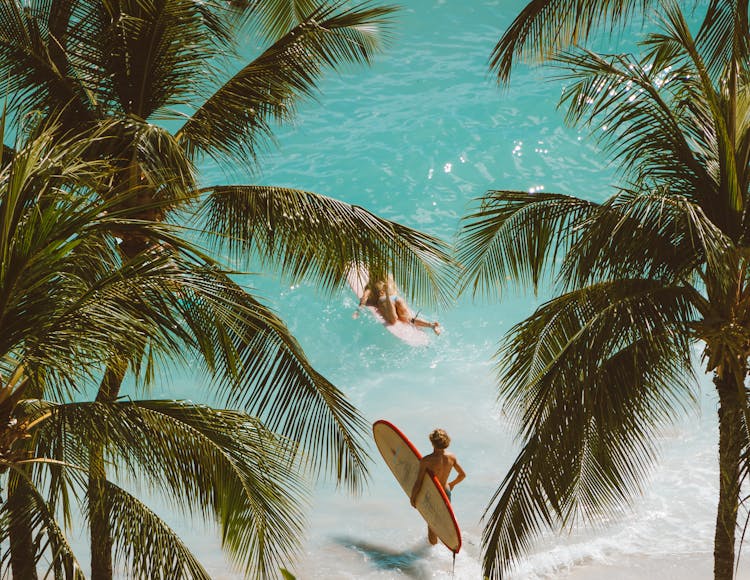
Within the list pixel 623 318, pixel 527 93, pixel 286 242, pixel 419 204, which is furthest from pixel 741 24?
pixel 527 93

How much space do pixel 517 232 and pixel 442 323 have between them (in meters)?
10.2

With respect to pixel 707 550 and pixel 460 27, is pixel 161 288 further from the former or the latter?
pixel 460 27

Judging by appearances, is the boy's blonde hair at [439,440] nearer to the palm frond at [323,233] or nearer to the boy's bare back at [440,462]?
the boy's bare back at [440,462]

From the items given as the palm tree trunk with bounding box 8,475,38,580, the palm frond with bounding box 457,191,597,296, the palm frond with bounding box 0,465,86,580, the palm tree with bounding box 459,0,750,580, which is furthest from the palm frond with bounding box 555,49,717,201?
the palm tree trunk with bounding box 8,475,38,580

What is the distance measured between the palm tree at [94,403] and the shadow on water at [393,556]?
372 centimetres

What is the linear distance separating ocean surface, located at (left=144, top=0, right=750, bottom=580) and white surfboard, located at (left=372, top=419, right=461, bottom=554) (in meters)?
1.19

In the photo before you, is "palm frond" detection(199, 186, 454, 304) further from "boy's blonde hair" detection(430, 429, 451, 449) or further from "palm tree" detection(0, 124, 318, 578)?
"boy's blonde hair" detection(430, 429, 451, 449)

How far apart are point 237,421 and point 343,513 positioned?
5814 millimetres

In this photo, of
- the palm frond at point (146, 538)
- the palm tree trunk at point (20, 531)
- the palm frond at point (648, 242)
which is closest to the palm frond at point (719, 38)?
the palm frond at point (648, 242)

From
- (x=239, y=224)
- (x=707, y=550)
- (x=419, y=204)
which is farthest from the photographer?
(x=419, y=204)

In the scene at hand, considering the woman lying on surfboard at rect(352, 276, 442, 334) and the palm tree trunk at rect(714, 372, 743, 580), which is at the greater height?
the woman lying on surfboard at rect(352, 276, 442, 334)

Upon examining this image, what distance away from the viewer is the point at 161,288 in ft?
14.3

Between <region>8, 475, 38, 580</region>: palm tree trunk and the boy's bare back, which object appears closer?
<region>8, 475, 38, 580</region>: palm tree trunk

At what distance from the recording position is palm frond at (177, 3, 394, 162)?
6.86 metres
